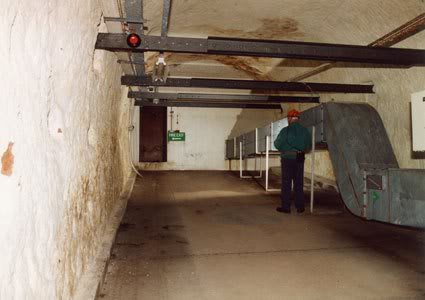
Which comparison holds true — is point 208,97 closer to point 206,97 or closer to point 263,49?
point 206,97

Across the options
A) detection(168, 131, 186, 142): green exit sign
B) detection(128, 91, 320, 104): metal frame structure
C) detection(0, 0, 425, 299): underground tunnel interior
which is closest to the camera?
detection(0, 0, 425, 299): underground tunnel interior

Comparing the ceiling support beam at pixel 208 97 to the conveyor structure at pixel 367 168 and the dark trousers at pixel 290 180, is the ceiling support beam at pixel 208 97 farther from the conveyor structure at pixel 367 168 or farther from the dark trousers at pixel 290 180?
the dark trousers at pixel 290 180

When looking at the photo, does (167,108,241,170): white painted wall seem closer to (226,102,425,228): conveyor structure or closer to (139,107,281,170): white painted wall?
(139,107,281,170): white painted wall

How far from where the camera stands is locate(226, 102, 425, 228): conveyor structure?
149 inches

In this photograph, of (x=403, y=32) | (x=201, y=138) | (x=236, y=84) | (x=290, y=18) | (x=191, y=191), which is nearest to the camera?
(x=403, y=32)

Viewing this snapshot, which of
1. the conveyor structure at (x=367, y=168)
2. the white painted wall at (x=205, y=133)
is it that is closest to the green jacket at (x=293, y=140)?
the conveyor structure at (x=367, y=168)

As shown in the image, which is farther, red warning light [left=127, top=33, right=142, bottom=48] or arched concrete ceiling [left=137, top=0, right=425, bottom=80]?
arched concrete ceiling [left=137, top=0, right=425, bottom=80]

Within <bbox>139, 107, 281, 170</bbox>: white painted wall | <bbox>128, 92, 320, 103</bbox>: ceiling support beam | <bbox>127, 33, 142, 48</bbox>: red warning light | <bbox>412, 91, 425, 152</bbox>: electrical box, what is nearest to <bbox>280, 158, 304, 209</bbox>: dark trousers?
<bbox>412, 91, 425, 152</bbox>: electrical box

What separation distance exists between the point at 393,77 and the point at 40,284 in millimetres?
5352

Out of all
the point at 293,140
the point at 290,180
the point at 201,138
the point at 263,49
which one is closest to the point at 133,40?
the point at 263,49

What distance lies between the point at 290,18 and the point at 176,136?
730 centimetres

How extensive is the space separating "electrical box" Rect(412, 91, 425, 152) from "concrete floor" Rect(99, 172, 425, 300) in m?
1.11

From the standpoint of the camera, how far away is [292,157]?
523 cm

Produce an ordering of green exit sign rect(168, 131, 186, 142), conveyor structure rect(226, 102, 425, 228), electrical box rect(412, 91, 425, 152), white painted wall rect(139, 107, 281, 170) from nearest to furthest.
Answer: electrical box rect(412, 91, 425, 152) < conveyor structure rect(226, 102, 425, 228) < green exit sign rect(168, 131, 186, 142) < white painted wall rect(139, 107, 281, 170)
